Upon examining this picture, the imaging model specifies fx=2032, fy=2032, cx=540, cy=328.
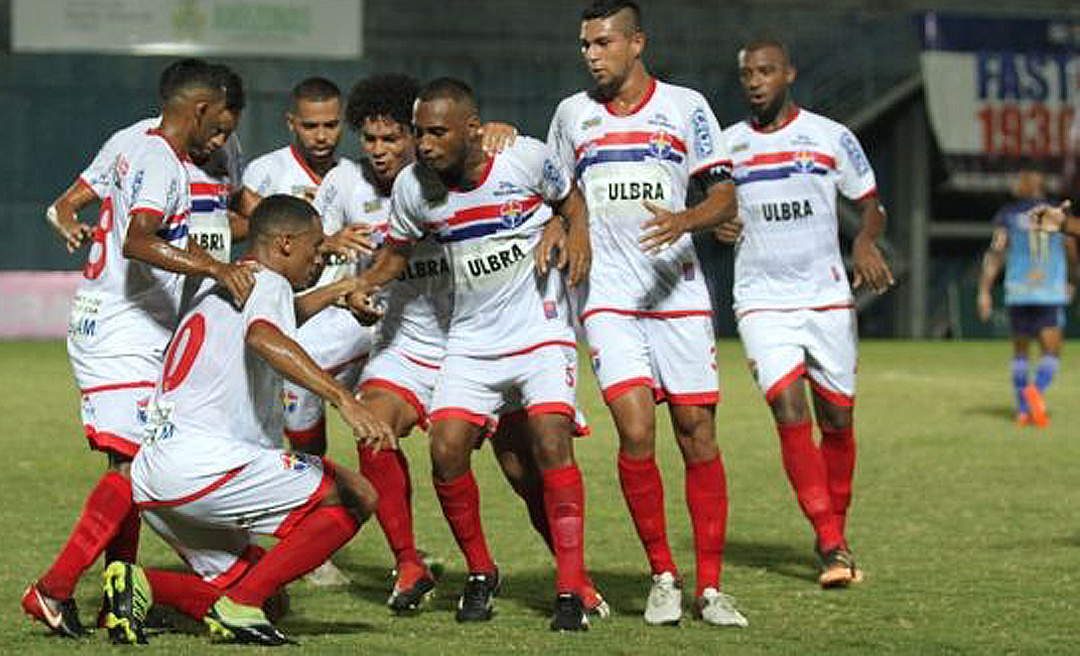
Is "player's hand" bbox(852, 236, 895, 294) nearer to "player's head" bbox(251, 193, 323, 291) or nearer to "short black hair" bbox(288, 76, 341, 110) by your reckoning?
"short black hair" bbox(288, 76, 341, 110)

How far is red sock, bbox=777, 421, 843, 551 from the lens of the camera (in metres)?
8.84

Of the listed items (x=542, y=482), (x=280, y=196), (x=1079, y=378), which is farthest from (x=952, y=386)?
(x=280, y=196)

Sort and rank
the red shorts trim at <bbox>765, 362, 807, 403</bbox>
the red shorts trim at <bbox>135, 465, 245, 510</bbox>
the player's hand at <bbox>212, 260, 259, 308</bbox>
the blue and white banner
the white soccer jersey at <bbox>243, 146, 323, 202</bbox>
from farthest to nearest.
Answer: the blue and white banner → the red shorts trim at <bbox>765, 362, 807, 403</bbox> → the white soccer jersey at <bbox>243, 146, 323, 202</bbox> → the player's hand at <bbox>212, 260, 259, 308</bbox> → the red shorts trim at <bbox>135, 465, 245, 510</bbox>

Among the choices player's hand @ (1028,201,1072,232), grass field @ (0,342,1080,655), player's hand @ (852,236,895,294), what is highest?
player's hand @ (1028,201,1072,232)

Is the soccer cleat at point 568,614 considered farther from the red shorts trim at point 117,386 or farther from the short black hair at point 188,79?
the short black hair at point 188,79

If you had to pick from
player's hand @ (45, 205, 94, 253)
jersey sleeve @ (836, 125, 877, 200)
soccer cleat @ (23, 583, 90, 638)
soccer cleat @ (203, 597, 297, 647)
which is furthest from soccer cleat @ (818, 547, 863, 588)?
player's hand @ (45, 205, 94, 253)

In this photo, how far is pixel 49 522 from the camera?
1039cm

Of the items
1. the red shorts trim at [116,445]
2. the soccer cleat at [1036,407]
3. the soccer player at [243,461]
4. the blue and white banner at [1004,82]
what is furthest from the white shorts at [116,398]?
the blue and white banner at [1004,82]

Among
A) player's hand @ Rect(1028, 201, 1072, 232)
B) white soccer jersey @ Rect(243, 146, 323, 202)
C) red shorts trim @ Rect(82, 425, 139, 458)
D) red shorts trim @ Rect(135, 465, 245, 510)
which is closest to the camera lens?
red shorts trim @ Rect(135, 465, 245, 510)

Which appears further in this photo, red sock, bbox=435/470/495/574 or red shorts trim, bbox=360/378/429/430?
red shorts trim, bbox=360/378/429/430

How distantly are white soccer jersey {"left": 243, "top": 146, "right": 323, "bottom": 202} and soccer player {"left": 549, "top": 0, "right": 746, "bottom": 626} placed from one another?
5.10 ft

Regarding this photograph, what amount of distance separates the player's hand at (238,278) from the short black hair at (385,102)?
1515mm

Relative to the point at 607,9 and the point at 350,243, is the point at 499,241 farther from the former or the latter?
the point at 607,9

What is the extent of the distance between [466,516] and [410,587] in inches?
15.4
